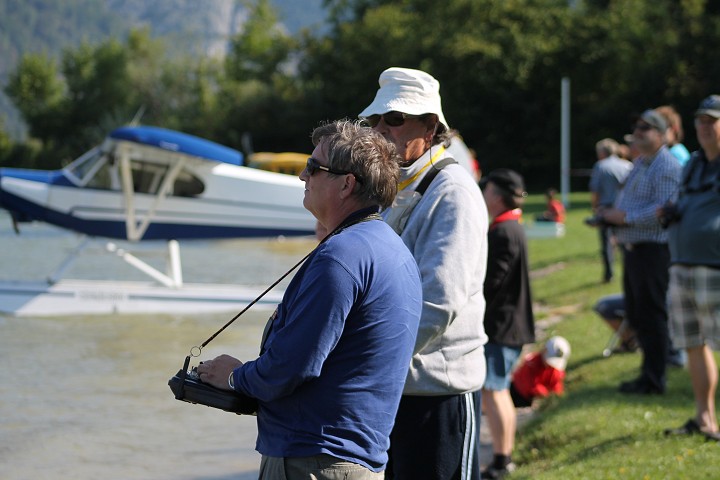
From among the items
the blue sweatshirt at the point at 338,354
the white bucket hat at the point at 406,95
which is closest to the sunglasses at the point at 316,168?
Result: the blue sweatshirt at the point at 338,354

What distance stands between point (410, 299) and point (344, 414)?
391 millimetres

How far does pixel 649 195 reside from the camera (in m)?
6.44

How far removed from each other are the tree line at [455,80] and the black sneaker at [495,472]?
35.7 m

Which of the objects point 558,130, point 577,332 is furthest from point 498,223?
point 558,130

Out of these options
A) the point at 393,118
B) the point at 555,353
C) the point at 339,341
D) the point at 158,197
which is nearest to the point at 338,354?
the point at 339,341

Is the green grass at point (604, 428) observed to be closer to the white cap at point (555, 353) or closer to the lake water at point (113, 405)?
the white cap at point (555, 353)

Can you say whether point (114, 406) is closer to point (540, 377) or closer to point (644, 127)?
point (540, 377)

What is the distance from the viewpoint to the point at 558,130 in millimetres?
47156

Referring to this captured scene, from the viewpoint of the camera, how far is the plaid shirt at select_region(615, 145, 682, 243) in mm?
6340

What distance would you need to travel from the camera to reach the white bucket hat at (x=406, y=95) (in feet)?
11.6

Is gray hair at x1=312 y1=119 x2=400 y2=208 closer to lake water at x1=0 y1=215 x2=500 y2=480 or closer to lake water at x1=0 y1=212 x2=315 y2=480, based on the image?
lake water at x1=0 y1=215 x2=500 y2=480

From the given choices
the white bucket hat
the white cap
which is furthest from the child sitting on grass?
the white bucket hat

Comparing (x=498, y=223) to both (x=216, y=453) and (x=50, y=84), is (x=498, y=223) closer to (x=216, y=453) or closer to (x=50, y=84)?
(x=216, y=453)

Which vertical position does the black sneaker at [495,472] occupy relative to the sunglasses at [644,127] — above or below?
below
